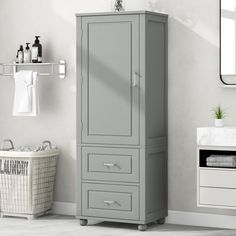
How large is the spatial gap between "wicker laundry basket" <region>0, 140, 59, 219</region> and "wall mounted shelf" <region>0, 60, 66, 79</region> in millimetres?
662

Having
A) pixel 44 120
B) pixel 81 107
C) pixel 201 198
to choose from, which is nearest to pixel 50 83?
pixel 44 120

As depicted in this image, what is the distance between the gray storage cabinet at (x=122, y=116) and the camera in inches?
204

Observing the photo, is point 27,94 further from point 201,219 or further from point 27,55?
point 201,219

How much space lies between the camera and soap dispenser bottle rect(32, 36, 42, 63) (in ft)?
19.3

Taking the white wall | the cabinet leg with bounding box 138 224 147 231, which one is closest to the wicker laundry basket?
the white wall

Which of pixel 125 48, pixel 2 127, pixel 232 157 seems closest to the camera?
pixel 232 157

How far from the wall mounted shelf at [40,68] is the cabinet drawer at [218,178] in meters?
1.64

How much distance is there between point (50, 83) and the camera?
19.7 feet

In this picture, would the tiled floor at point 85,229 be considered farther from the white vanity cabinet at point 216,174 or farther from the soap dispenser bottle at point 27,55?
the soap dispenser bottle at point 27,55

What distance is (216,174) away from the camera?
16.2 feet

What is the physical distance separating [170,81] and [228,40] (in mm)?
581

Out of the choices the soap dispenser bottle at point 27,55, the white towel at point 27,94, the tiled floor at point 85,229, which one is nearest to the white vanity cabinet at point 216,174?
the tiled floor at point 85,229

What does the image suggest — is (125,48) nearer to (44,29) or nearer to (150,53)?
(150,53)

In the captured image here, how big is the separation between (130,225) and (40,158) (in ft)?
3.12
